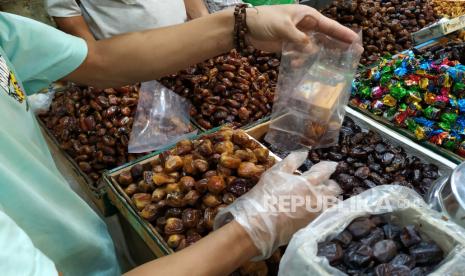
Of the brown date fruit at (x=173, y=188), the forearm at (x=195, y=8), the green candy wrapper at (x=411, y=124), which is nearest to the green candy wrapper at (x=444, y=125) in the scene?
the green candy wrapper at (x=411, y=124)

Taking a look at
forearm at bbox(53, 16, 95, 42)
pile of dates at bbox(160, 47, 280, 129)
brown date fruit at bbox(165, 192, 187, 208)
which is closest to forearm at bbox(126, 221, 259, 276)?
brown date fruit at bbox(165, 192, 187, 208)

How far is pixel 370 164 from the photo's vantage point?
1.90m

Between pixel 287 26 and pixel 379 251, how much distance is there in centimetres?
97

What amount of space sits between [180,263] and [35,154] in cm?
61

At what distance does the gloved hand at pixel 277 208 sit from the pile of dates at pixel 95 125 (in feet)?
3.68

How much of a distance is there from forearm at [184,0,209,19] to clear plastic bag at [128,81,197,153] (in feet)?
3.23

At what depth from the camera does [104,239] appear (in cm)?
148


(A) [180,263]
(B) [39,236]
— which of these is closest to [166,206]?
(B) [39,236]

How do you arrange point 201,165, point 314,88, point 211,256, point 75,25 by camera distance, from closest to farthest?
point 211,256 < point 201,165 < point 314,88 < point 75,25

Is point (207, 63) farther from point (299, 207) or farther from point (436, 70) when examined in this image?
point (299, 207)

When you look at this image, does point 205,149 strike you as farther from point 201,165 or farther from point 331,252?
point 331,252

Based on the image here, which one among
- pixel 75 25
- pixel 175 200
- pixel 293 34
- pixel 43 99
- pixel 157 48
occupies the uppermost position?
pixel 293 34

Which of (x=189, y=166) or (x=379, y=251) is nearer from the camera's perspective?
(x=379, y=251)

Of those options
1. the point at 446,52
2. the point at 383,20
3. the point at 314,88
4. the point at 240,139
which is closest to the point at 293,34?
the point at 314,88
